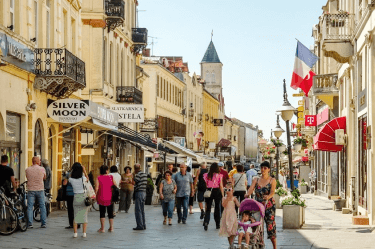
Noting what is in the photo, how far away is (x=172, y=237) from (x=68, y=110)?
29.4 ft

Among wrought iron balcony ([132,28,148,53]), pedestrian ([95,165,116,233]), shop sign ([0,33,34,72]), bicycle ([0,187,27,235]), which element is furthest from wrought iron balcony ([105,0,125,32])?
bicycle ([0,187,27,235])

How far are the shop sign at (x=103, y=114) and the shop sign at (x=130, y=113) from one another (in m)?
1.91

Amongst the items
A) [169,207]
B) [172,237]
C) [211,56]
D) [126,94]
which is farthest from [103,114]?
[211,56]

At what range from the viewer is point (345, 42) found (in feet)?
87.5

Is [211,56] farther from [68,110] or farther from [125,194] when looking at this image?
[68,110]

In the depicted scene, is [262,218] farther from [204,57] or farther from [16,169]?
[204,57]

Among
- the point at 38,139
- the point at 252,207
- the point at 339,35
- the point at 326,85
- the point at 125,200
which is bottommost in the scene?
the point at 125,200

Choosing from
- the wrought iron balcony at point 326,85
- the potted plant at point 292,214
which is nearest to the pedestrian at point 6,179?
the potted plant at point 292,214

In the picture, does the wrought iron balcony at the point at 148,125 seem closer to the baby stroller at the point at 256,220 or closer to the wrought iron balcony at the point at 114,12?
the wrought iron balcony at the point at 114,12

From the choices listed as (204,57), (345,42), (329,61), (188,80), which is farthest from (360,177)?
(204,57)

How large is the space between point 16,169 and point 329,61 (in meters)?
21.1

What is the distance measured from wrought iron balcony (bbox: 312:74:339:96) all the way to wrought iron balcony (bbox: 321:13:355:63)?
9314mm

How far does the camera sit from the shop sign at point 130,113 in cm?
3397

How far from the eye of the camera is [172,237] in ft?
59.5
